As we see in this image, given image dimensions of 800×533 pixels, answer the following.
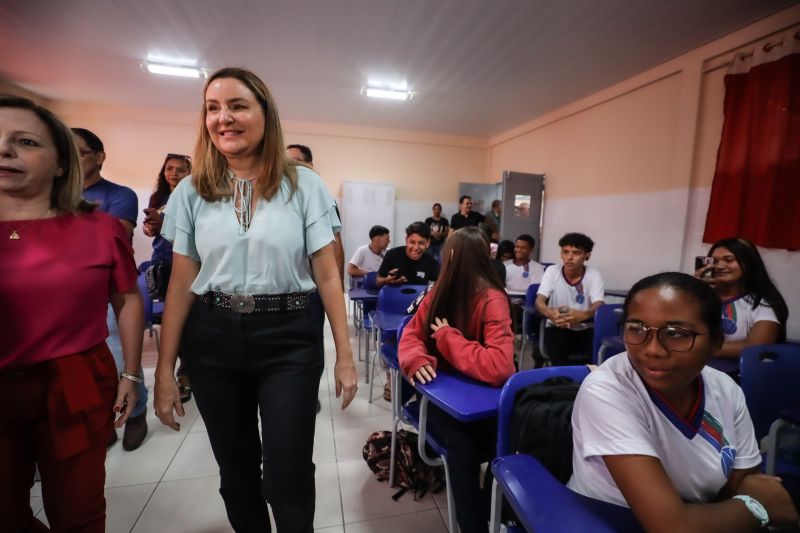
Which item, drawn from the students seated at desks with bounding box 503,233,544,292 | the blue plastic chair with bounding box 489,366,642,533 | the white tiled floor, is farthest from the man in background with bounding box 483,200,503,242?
the blue plastic chair with bounding box 489,366,642,533

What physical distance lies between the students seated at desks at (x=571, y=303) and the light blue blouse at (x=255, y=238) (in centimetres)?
241

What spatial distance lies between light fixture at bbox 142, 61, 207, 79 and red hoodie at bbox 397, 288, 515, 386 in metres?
5.10

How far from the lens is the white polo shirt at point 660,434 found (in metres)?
0.84

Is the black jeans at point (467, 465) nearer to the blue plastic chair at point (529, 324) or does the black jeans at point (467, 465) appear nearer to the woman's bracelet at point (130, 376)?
the woman's bracelet at point (130, 376)

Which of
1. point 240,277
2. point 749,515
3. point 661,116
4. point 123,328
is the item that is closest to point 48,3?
point 123,328

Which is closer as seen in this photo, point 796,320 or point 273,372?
point 273,372

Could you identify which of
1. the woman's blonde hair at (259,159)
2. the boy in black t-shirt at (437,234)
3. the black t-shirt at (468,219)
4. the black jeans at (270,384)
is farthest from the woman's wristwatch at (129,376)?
the black t-shirt at (468,219)

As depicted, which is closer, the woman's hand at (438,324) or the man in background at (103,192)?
the woman's hand at (438,324)

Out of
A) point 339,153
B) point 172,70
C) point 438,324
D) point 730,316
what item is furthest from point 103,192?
point 339,153

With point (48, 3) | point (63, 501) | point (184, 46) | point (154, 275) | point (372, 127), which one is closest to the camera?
point (63, 501)

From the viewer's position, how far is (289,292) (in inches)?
41.0

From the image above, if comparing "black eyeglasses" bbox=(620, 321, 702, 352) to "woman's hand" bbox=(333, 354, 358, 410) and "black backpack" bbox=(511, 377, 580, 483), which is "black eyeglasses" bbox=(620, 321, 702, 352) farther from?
"woman's hand" bbox=(333, 354, 358, 410)

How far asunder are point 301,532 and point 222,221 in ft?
3.20

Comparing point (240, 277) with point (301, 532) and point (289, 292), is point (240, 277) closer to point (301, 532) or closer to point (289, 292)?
point (289, 292)
